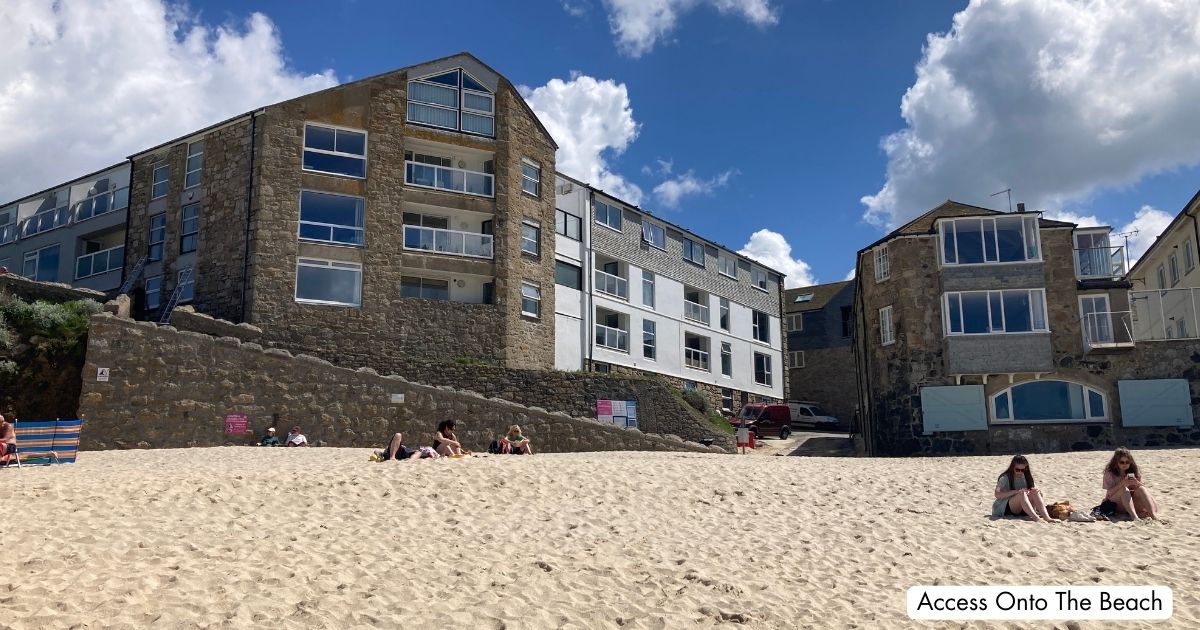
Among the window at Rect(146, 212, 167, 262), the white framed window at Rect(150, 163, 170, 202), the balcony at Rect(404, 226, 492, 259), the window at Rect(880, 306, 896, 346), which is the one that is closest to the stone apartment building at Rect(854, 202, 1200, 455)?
the window at Rect(880, 306, 896, 346)

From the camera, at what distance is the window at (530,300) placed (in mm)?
34156

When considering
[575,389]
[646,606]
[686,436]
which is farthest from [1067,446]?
[646,606]

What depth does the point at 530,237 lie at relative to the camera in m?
35.1

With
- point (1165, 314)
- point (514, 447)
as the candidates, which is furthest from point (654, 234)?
point (514, 447)

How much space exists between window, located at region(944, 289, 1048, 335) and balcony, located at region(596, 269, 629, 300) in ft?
46.0

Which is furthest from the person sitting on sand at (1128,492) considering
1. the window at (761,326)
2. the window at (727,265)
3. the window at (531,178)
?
the window at (761,326)

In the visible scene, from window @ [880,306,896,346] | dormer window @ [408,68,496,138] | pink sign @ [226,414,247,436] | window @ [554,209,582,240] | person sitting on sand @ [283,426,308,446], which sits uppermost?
dormer window @ [408,68,496,138]

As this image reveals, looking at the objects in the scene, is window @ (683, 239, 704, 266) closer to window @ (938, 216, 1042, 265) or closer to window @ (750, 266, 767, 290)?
window @ (750, 266, 767, 290)

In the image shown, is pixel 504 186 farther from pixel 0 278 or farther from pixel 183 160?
pixel 0 278

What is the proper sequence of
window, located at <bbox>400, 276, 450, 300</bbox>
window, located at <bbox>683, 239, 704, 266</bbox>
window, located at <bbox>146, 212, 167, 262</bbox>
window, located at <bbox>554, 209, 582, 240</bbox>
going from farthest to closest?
1. window, located at <bbox>683, 239, 704, 266</bbox>
2. window, located at <bbox>554, 209, 582, 240</bbox>
3. window, located at <bbox>146, 212, 167, 262</bbox>
4. window, located at <bbox>400, 276, 450, 300</bbox>

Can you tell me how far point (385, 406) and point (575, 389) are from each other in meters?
7.27

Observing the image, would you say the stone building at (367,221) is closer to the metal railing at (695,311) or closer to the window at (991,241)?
the metal railing at (695,311)

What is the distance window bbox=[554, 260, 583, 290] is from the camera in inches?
1443

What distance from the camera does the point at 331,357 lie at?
92.6 feet
